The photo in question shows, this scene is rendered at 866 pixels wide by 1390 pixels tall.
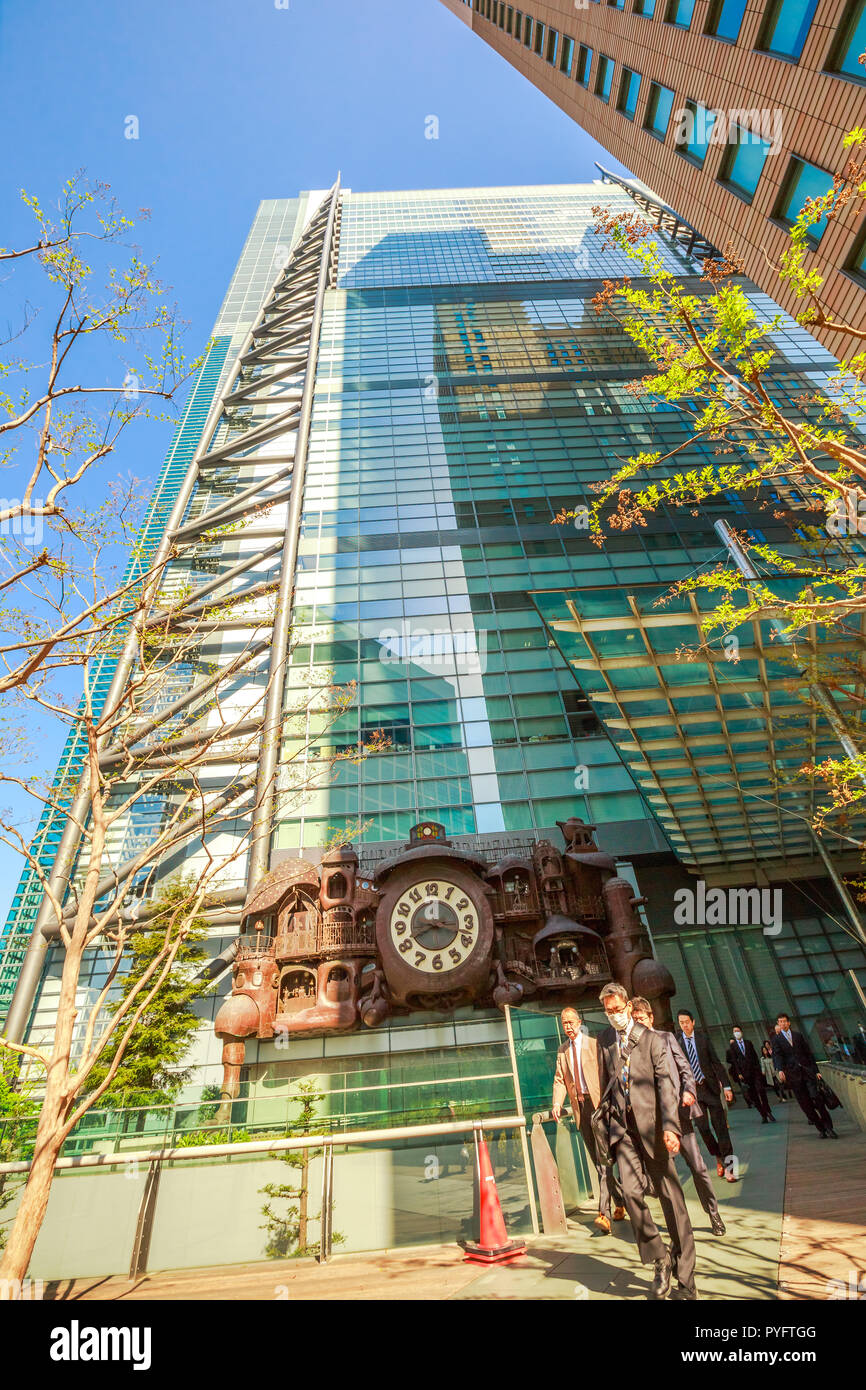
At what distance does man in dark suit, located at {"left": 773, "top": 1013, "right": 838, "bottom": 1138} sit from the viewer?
9805 mm

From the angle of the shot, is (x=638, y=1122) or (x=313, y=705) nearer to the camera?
(x=638, y=1122)

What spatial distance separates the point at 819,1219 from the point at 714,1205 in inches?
32.5

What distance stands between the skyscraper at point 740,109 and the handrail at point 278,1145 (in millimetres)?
12769

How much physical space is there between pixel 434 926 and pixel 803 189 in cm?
1774

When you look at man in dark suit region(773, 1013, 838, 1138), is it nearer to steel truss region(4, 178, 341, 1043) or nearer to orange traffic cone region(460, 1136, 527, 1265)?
orange traffic cone region(460, 1136, 527, 1265)

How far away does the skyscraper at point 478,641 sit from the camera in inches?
625

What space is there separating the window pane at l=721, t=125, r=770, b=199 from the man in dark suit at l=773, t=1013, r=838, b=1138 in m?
17.6

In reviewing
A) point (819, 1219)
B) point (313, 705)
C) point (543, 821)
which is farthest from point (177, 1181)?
point (313, 705)

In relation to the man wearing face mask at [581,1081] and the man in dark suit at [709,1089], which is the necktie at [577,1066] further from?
the man in dark suit at [709,1089]

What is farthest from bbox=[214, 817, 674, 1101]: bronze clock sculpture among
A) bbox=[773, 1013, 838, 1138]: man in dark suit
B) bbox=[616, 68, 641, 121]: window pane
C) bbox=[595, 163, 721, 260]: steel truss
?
bbox=[595, 163, 721, 260]: steel truss

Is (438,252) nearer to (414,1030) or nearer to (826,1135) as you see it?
(414,1030)

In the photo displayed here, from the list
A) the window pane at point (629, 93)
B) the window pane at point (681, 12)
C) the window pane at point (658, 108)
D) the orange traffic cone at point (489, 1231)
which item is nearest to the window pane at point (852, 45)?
the window pane at point (681, 12)

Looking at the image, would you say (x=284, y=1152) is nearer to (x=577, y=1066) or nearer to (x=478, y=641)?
(x=577, y=1066)

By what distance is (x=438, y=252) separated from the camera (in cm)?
5634
